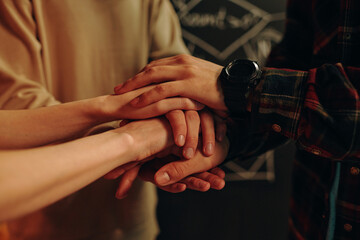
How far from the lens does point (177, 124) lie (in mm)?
623

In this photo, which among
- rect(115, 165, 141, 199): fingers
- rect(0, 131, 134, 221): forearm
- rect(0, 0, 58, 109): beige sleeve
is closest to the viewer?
rect(0, 131, 134, 221): forearm

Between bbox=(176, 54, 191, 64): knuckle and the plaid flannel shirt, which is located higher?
bbox=(176, 54, 191, 64): knuckle

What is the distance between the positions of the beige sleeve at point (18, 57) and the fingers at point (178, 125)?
0.35 meters

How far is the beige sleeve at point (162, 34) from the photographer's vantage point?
3.07 feet

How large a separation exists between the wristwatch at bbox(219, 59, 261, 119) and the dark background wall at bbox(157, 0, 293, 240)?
0.58m

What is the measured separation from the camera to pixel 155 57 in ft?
3.08

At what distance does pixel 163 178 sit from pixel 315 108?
0.34 metres

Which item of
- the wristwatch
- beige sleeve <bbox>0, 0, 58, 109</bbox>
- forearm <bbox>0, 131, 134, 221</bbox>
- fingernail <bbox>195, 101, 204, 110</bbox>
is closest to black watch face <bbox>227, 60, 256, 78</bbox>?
the wristwatch

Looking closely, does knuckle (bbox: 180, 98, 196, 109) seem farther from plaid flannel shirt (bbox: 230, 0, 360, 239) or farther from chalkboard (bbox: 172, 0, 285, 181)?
chalkboard (bbox: 172, 0, 285, 181)

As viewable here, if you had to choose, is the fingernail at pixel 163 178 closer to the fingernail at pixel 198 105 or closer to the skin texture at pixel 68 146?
the skin texture at pixel 68 146

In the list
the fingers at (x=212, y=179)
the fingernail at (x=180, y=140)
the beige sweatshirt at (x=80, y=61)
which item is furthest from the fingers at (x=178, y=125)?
the beige sweatshirt at (x=80, y=61)

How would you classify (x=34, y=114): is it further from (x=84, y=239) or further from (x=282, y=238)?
(x=282, y=238)

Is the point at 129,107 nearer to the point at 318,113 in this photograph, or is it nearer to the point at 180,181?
the point at 180,181

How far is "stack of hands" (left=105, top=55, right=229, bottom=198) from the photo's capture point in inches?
24.4
